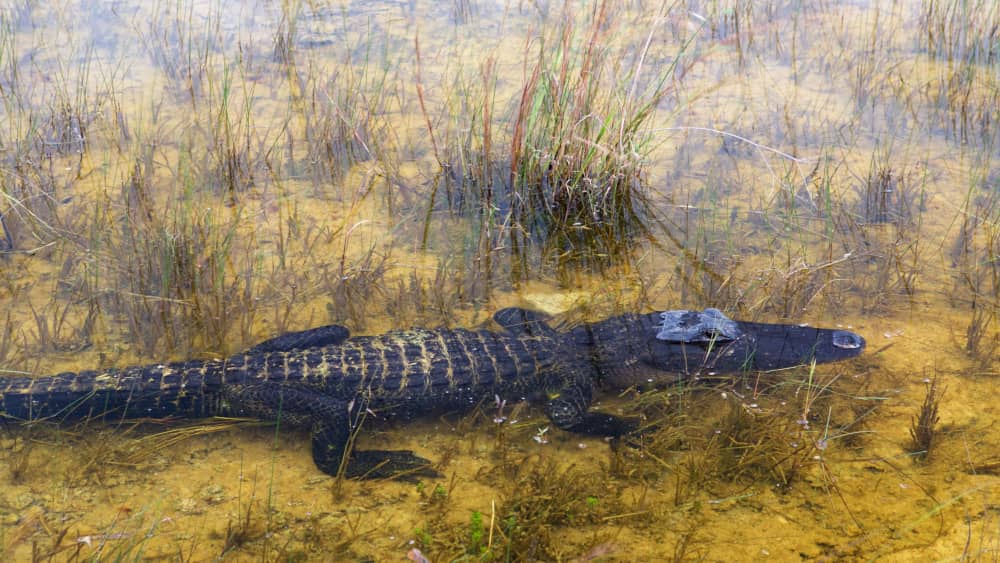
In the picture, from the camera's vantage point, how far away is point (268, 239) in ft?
15.6

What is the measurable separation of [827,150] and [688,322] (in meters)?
2.36

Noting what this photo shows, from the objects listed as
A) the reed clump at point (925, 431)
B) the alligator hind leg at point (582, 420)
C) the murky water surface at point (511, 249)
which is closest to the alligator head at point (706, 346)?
the murky water surface at point (511, 249)

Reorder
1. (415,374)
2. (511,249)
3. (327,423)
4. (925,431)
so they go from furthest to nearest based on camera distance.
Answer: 1. (511,249)
2. (415,374)
3. (327,423)
4. (925,431)

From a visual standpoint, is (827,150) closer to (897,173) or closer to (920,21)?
(897,173)

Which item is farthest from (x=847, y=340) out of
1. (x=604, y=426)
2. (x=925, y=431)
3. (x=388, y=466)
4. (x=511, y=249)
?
(x=388, y=466)

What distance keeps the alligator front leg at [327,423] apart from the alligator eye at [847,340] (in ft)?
7.18

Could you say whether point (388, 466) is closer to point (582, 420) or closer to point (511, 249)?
point (582, 420)

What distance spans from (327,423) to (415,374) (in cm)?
49

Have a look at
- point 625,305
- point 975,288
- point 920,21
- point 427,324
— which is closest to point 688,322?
point 625,305

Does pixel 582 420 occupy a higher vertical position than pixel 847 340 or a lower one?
lower

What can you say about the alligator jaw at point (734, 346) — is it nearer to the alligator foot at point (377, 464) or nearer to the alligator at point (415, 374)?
the alligator at point (415, 374)

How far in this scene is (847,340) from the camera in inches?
157

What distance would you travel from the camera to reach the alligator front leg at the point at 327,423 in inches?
134

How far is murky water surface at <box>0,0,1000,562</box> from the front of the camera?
3129mm
